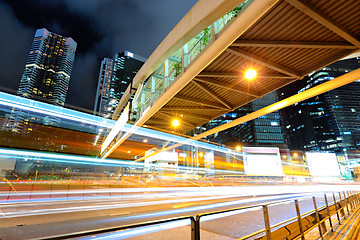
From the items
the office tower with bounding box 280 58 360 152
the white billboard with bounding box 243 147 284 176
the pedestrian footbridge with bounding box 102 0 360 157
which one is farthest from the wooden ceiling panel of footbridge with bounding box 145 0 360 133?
the office tower with bounding box 280 58 360 152

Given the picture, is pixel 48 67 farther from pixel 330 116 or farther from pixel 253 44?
pixel 330 116

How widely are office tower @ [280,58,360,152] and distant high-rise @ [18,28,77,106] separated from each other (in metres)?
179

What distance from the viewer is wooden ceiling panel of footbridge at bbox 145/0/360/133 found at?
5.73 meters

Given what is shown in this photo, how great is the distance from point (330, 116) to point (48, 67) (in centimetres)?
20500

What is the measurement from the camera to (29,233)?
4.94m

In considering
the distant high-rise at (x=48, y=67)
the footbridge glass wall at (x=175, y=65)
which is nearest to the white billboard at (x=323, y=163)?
the footbridge glass wall at (x=175, y=65)

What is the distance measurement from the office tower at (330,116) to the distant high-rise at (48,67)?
179272 millimetres

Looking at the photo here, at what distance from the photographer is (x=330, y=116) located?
12269cm

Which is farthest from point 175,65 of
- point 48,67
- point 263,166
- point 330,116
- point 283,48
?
point 48,67

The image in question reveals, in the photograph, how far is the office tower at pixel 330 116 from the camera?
388 feet

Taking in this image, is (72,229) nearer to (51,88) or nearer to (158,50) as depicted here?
(158,50)

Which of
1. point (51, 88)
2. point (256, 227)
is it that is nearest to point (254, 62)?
point (256, 227)

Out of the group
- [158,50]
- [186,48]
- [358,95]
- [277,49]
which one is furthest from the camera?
[358,95]

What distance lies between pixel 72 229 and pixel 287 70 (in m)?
10.3
